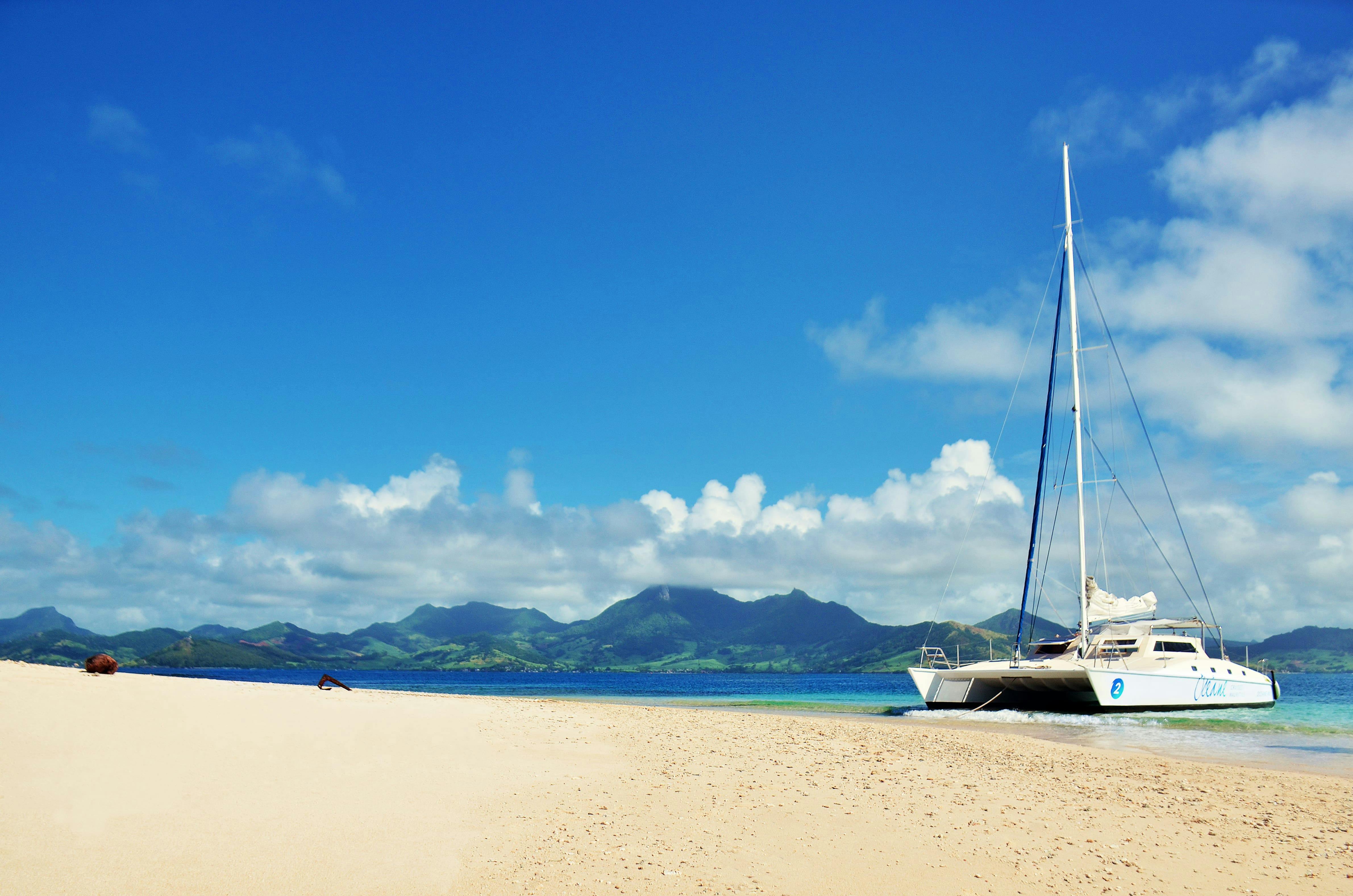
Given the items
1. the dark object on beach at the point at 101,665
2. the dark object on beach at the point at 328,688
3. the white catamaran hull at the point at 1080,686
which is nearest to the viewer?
the dark object on beach at the point at 101,665

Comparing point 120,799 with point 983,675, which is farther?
point 983,675

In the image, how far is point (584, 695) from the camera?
68.7 meters

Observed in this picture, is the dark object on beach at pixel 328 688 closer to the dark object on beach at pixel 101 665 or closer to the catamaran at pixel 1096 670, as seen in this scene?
the dark object on beach at pixel 101 665

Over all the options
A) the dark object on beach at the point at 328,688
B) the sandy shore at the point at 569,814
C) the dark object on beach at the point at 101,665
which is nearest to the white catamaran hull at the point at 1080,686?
the sandy shore at the point at 569,814

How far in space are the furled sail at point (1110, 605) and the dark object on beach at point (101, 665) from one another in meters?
36.1

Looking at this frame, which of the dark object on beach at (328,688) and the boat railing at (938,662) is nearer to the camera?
the dark object on beach at (328,688)

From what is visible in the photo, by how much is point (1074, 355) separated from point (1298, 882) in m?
35.0

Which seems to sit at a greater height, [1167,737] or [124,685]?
[124,685]

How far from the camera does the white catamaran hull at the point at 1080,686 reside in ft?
102

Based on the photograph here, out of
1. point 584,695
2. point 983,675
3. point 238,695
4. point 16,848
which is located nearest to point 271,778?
point 16,848

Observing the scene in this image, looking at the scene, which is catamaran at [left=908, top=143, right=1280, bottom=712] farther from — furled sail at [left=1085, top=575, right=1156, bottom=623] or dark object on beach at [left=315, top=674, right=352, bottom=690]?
dark object on beach at [left=315, top=674, right=352, bottom=690]

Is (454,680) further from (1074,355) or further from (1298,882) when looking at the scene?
(1298,882)

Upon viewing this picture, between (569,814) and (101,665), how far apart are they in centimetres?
1765

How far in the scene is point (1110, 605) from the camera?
3625 cm
